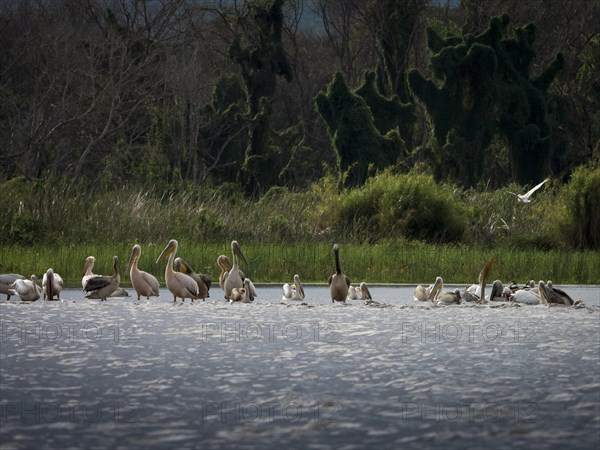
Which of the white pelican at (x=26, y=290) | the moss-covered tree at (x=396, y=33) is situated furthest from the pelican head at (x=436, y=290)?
the moss-covered tree at (x=396, y=33)

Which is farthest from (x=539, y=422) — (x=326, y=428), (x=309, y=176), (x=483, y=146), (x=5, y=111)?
(x=309, y=176)

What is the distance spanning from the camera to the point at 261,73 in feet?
141

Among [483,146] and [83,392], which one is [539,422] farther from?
[483,146]

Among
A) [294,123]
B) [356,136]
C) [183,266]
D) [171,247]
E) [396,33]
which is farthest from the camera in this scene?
[294,123]

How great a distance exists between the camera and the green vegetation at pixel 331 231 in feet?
63.6

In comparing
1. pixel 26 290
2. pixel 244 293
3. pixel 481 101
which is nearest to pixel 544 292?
pixel 244 293

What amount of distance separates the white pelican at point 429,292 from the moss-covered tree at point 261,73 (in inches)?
1055

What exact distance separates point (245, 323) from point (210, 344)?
1.94 metres

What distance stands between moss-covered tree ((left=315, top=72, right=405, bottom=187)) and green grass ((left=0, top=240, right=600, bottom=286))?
1602 centimetres

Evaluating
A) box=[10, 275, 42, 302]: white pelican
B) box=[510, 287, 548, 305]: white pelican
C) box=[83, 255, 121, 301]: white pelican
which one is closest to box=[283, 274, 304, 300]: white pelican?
box=[83, 255, 121, 301]: white pelican

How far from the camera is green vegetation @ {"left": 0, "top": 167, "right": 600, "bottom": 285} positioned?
19391 mm

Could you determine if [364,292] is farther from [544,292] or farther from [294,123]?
[294,123]

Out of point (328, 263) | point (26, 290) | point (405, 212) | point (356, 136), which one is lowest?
point (26, 290)

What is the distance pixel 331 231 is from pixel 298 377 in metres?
16.5
